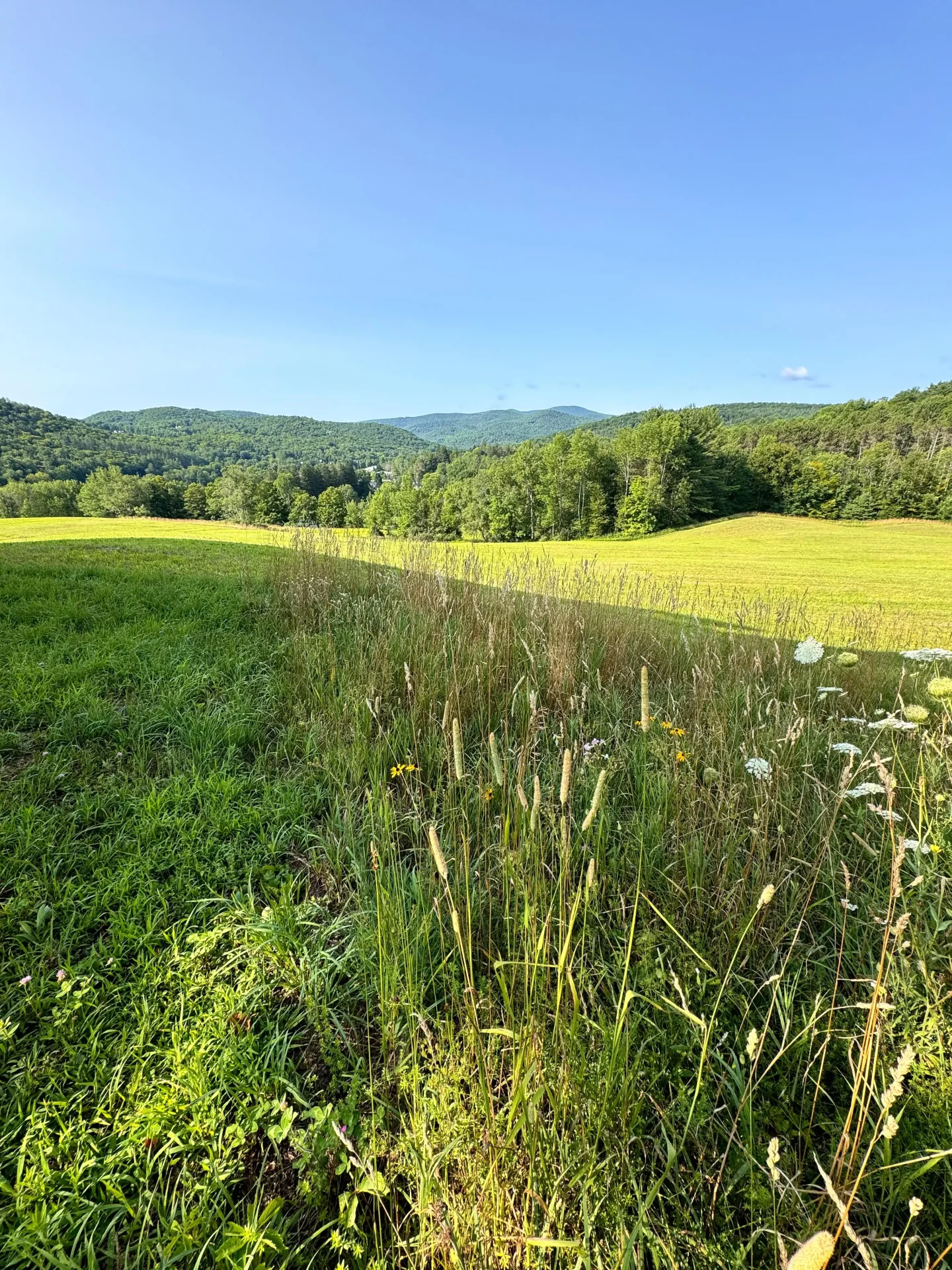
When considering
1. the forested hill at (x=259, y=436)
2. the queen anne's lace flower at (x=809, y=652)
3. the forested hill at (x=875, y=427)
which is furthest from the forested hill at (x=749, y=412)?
the queen anne's lace flower at (x=809, y=652)

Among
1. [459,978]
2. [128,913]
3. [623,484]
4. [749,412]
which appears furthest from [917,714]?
[749,412]

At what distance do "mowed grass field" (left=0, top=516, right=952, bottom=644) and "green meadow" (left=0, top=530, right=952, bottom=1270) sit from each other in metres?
2.75

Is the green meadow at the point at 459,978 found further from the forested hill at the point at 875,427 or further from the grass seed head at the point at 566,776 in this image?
the forested hill at the point at 875,427

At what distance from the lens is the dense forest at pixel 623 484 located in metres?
40.6

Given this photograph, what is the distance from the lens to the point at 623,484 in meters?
43.1

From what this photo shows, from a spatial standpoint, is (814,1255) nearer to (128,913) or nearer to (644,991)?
(644,991)

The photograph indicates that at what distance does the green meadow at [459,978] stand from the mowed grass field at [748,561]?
2.75m

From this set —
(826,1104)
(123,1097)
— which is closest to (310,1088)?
(123,1097)

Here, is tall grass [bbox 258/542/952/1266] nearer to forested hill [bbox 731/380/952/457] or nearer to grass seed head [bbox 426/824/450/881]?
grass seed head [bbox 426/824/450/881]

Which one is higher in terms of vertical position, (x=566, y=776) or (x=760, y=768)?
(x=566, y=776)

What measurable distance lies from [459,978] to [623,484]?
45.4 meters

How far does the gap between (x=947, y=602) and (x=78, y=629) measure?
13.3 metres

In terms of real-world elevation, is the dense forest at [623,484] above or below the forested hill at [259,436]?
below

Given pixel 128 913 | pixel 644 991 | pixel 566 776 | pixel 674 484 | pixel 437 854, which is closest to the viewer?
pixel 437 854
